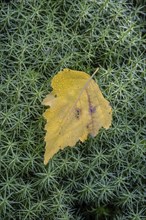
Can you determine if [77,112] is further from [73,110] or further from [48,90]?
[48,90]

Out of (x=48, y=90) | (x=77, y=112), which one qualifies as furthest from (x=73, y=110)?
(x=48, y=90)

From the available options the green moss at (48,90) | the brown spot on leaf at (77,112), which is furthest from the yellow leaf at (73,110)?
the green moss at (48,90)

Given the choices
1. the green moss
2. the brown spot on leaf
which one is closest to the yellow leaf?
the brown spot on leaf

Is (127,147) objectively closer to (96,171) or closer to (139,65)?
(96,171)

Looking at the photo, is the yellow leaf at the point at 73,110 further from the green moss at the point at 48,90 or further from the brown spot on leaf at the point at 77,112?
the green moss at the point at 48,90

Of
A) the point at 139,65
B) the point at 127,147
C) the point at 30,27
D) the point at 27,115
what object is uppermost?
the point at 30,27

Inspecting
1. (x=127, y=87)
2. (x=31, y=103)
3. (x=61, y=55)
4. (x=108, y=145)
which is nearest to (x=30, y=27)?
(x=61, y=55)
